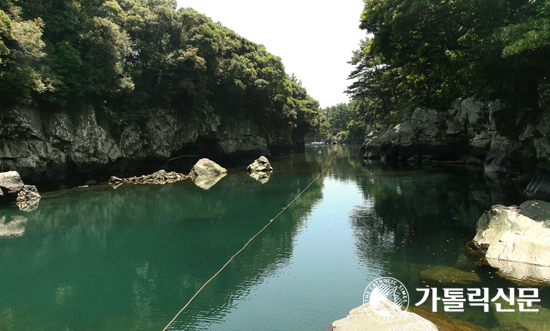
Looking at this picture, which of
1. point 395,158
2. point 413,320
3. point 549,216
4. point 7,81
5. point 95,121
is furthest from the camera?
point 395,158

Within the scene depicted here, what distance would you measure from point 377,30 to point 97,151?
20.2 m

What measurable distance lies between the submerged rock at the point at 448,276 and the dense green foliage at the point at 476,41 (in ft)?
21.8

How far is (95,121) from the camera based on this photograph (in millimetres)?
23594

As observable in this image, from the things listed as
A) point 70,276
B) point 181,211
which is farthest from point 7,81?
point 70,276

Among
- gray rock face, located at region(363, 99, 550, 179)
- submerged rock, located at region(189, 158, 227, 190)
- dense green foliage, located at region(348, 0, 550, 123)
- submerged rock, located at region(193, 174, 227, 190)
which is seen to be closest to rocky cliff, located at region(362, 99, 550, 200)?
gray rock face, located at region(363, 99, 550, 179)

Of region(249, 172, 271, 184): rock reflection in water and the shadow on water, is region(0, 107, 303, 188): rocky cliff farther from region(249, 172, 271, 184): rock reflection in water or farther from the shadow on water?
region(249, 172, 271, 184): rock reflection in water

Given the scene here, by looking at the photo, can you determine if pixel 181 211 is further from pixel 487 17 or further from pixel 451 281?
pixel 487 17

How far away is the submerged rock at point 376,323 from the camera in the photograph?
165 inches

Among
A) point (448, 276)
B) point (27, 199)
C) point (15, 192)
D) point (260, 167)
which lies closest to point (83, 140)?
point (27, 199)

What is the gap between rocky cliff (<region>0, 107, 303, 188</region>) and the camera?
61.8 feet

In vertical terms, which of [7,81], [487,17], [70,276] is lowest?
[70,276]
